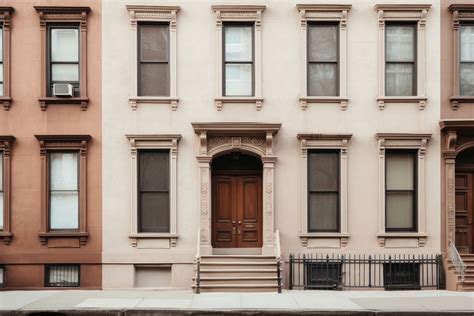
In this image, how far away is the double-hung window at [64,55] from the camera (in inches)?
590

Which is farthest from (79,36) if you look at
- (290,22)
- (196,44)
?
(290,22)

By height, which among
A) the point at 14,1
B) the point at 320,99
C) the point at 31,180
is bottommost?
the point at 31,180

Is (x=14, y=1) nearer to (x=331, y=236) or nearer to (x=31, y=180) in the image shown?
(x=31, y=180)

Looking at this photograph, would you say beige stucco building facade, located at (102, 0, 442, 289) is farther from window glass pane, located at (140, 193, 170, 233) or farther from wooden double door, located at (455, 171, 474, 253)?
wooden double door, located at (455, 171, 474, 253)

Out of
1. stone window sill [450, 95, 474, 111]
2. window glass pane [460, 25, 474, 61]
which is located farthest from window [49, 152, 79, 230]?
window glass pane [460, 25, 474, 61]

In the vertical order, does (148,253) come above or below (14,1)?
below

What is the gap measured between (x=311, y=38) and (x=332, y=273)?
674 centimetres

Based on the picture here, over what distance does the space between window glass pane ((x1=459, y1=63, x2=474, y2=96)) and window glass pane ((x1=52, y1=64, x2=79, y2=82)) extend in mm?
11080

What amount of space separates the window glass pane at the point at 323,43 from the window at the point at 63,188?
7.45 metres

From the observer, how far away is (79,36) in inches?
588

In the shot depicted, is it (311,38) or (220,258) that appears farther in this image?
(311,38)

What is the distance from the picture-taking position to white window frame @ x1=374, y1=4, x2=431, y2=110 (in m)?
14.8

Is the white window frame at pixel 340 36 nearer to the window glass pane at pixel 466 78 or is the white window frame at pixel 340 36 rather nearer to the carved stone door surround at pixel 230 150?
the carved stone door surround at pixel 230 150

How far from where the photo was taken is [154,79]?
1507 cm
